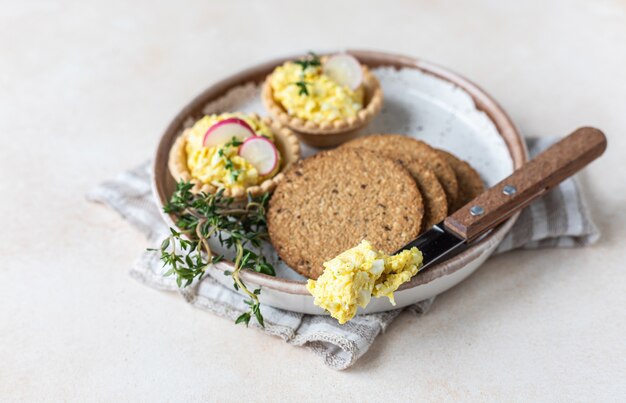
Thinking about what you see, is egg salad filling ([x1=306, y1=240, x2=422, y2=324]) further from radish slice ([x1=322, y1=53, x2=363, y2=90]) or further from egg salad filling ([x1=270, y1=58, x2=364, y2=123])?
radish slice ([x1=322, y1=53, x2=363, y2=90])

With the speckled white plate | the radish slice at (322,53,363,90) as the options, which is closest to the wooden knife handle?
the speckled white plate

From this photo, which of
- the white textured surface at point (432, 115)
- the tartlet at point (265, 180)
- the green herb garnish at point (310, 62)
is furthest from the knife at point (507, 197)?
the green herb garnish at point (310, 62)

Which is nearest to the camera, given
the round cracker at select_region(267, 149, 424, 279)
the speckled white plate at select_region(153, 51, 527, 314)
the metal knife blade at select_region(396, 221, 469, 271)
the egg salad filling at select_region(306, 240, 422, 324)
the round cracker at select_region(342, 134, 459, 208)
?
the egg salad filling at select_region(306, 240, 422, 324)

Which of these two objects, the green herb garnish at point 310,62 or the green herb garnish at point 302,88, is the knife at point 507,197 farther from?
the green herb garnish at point 310,62

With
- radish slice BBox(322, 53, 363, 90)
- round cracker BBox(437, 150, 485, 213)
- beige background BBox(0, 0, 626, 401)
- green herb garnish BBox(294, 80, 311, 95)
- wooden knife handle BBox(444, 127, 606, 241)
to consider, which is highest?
wooden knife handle BBox(444, 127, 606, 241)

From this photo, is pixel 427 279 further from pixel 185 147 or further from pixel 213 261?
pixel 185 147
